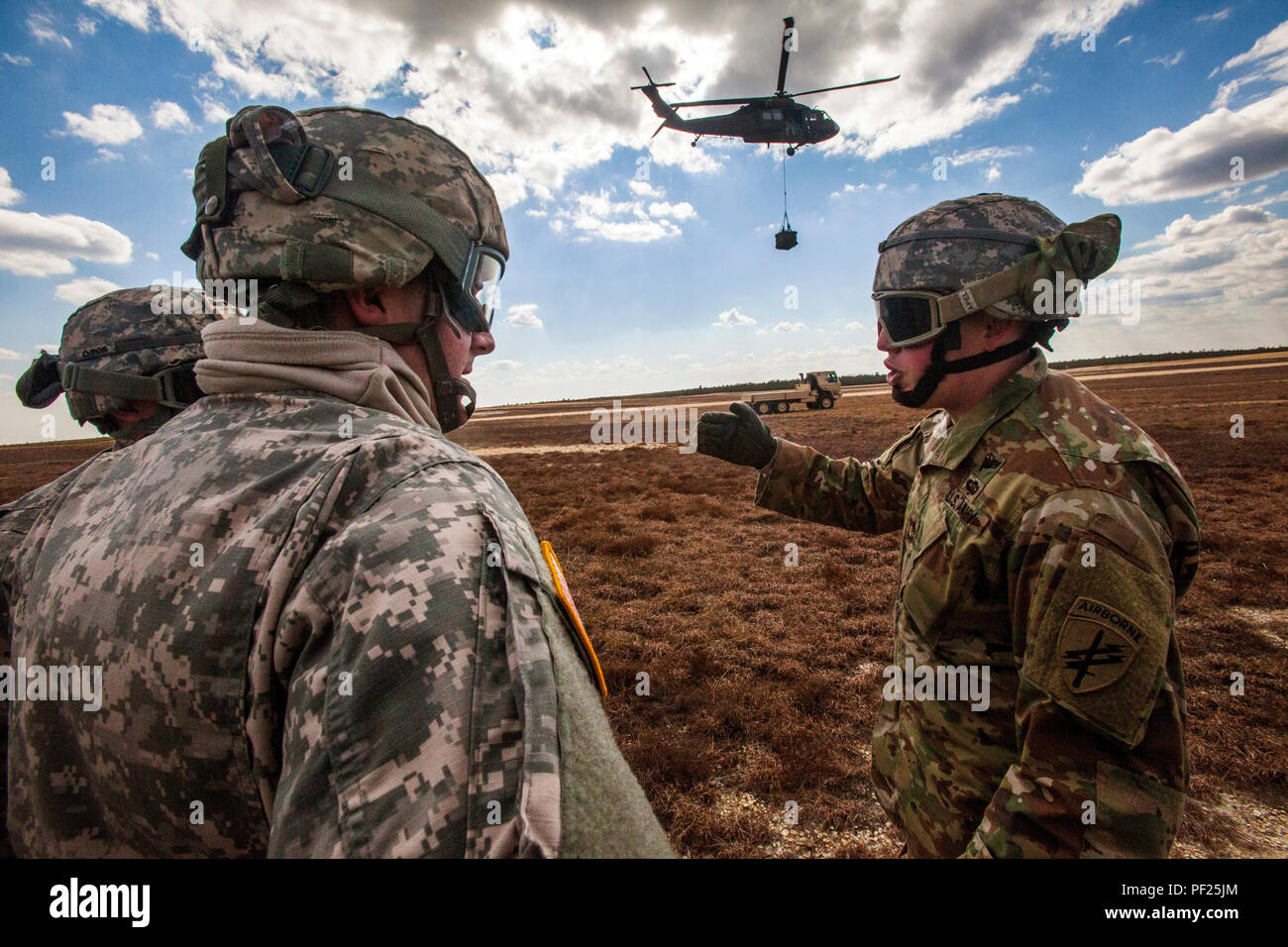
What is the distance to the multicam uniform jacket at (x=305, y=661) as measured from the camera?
76 centimetres

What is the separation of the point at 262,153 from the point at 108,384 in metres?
3.27

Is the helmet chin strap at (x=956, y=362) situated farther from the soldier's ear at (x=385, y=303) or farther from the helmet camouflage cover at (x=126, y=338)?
the helmet camouflage cover at (x=126, y=338)

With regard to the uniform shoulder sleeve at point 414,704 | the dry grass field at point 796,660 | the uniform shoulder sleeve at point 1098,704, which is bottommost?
the dry grass field at point 796,660

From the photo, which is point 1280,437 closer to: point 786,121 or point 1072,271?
point 786,121

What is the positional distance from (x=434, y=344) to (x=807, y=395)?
43052 millimetres

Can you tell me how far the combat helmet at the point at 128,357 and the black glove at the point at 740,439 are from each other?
3420mm

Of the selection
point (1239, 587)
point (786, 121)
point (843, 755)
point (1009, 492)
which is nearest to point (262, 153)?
point (1009, 492)

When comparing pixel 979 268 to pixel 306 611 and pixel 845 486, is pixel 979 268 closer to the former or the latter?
pixel 845 486

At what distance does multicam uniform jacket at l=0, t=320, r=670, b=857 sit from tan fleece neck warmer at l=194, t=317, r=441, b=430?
0.12 feet

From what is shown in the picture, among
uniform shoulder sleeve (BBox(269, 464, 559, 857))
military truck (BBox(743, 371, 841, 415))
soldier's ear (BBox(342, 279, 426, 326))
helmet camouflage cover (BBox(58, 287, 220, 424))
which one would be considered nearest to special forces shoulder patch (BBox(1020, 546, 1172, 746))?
uniform shoulder sleeve (BBox(269, 464, 559, 857))

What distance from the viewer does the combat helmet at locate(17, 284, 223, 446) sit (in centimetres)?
368

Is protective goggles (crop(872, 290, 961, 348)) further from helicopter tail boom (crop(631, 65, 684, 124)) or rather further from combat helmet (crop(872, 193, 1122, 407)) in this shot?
helicopter tail boom (crop(631, 65, 684, 124))

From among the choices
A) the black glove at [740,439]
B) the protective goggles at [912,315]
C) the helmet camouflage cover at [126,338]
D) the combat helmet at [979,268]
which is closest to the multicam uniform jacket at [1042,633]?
the combat helmet at [979,268]

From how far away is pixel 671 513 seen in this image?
12789 mm
